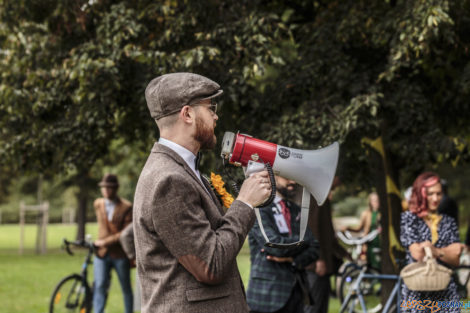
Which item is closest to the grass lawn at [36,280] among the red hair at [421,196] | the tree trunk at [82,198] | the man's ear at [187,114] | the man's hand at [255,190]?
the red hair at [421,196]

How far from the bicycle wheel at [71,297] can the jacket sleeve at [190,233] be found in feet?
21.9

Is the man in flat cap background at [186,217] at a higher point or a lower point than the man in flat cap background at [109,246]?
higher

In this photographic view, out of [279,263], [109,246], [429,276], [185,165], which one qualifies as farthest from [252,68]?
[185,165]

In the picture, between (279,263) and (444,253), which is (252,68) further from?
(444,253)

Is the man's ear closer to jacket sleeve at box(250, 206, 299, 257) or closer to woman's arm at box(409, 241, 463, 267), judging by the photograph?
jacket sleeve at box(250, 206, 299, 257)

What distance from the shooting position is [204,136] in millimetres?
2650

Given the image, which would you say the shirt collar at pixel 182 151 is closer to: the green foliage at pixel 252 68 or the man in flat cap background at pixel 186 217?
the man in flat cap background at pixel 186 217

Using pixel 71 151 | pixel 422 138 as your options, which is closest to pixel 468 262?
pixel 422 138

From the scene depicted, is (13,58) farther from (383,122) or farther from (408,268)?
(408,268)

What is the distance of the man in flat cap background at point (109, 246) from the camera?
324 inches

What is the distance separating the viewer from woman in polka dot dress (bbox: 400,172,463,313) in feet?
16.6

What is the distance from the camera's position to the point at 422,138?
7.74 meters

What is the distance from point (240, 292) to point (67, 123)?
6.41 meters

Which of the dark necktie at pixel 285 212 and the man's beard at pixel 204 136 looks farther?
the dark necktie at pixel 285 212
